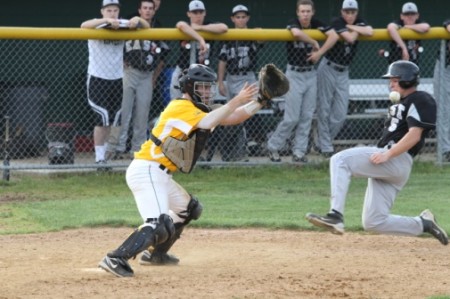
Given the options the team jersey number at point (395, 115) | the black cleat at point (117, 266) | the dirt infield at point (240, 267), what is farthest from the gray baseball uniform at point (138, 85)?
the black cleat at point (117, 266)

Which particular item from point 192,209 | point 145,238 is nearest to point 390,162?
point 192,209

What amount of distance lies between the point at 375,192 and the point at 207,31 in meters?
4.41

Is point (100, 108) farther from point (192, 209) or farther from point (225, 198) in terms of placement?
point (192, 209)

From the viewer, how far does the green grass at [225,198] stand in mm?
9682

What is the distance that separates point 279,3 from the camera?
1578cm

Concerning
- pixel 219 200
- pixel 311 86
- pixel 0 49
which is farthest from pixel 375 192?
pixel 0 49

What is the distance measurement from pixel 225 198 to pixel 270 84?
3.62m

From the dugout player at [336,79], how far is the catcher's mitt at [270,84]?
194 inches

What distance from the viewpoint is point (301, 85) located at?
40.3ft

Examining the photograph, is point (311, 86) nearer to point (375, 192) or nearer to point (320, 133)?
point (320, 133)

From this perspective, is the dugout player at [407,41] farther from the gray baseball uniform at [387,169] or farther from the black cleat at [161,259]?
the black cleat at [161,259]

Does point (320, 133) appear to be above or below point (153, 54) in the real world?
below

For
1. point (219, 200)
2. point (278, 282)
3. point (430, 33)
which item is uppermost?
point (430, 33)

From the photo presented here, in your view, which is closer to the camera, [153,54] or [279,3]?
[153,54]
